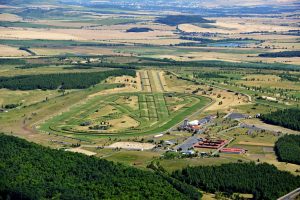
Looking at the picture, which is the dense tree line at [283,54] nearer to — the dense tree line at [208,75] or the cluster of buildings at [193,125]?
the dense tree line at [208,75]

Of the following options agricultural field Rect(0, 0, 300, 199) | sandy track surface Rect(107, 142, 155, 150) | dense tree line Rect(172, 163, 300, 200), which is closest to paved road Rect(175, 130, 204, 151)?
agricultural field Rect(0, 0, 300, 199)

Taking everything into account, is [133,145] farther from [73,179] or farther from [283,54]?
[283,54]

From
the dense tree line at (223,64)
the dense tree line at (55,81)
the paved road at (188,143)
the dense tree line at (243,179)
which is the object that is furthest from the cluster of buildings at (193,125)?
the dense tree line at (223,64)

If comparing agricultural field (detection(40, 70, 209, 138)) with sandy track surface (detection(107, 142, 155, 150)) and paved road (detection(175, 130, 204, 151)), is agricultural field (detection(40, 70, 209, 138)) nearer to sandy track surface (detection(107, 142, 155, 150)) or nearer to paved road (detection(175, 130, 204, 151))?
sandy track surface (detection(107, 142, 155, 150))

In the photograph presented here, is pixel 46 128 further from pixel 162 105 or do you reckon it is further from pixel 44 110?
pixel 162 105

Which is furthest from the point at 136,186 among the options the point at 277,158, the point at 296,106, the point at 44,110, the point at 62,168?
the point at 296,106

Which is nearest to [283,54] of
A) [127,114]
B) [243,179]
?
[127,114]

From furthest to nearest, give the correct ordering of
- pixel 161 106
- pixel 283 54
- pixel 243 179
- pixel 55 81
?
pixel 283 54 < pixel 55 81 < pixel 161 106 < pixel 243 179
